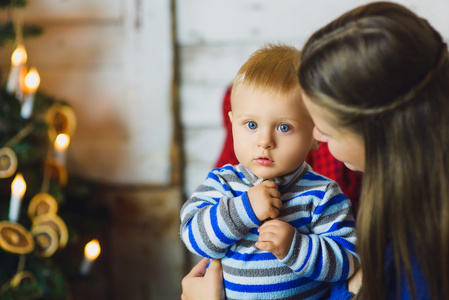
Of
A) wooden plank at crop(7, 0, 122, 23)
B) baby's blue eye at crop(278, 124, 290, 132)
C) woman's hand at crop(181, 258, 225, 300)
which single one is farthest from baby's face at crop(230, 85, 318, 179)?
wooden plank at crop(7, 0, 122, 23)

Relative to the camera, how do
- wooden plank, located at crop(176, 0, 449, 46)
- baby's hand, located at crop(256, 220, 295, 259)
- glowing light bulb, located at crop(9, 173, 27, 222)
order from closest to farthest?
baby's hand, located at crop(256, 220, 295, 259) < glowing light bulb, located at crop(9, 173, 27, 222) < wooden plank, located at crop(176, 0, 449, 46)

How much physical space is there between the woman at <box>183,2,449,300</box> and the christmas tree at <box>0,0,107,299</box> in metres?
1.17

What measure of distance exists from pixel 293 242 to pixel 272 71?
0.29 m

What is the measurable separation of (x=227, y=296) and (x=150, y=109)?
118 cm

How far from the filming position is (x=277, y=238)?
32.3 inches

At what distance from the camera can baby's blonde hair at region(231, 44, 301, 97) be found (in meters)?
0.83

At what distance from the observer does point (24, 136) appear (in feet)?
5.51

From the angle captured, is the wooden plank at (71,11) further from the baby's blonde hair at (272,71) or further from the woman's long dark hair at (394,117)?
the woman's long dark hair at (394,117)

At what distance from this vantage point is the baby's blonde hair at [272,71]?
83cm

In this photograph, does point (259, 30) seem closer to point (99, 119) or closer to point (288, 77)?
point (99, 119)

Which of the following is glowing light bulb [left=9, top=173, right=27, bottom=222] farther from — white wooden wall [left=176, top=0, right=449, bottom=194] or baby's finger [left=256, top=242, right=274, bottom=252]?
baby's finger [left=256, top=242, right=274, bottom=252]

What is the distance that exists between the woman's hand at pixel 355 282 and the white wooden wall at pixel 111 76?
4.04 feet

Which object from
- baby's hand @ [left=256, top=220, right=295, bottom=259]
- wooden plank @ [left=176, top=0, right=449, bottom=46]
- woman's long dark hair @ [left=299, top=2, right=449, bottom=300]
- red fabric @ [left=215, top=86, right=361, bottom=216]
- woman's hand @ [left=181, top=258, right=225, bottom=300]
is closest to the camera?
woman's long dark hair @ [left=299, top=2, right=449, bottom=300]

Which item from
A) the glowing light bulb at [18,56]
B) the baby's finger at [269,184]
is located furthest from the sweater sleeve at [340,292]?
the glowing light bulb at [18,56]
